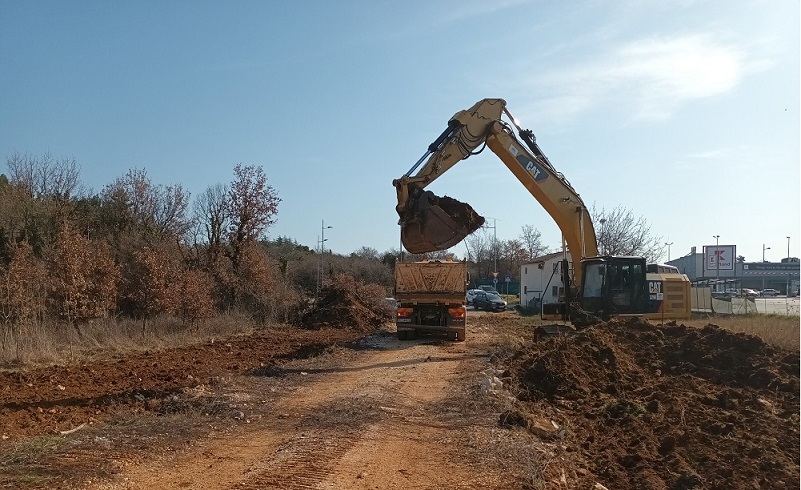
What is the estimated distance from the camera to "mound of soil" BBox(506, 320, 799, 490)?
295 inches

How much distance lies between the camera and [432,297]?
73.3 ft

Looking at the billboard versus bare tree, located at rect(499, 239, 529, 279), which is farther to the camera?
bare tree, located at rect(499, 239, 529, 279)

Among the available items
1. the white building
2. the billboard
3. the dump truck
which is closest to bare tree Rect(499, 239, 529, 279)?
the white building

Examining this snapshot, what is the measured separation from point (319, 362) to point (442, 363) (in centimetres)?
307

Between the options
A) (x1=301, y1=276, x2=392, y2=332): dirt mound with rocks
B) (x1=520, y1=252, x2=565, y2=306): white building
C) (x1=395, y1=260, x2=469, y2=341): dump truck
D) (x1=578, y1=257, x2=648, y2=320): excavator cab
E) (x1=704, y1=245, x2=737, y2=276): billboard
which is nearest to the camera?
(x1=578, y1=257, x2=648, y2=320): excavator cab

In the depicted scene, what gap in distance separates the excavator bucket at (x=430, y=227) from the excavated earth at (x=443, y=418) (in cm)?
306

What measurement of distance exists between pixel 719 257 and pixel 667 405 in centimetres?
3302

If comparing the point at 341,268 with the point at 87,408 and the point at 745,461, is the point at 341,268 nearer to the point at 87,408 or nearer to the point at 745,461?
the point at 87,408

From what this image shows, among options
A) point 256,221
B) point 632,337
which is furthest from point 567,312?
point 256,221

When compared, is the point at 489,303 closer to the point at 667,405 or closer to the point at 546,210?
the point at 546,210

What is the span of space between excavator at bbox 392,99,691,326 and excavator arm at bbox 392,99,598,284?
3 cm

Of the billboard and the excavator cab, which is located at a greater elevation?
the billboard

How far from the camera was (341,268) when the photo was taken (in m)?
59.2

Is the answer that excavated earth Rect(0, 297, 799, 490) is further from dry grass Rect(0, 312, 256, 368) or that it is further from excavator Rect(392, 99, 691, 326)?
excavator Rect(392, 99, 691, 326)
